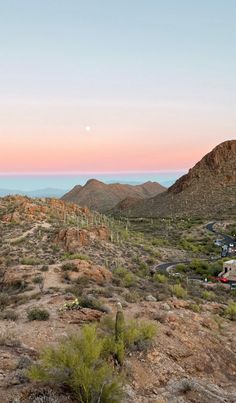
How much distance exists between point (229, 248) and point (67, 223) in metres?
27.1

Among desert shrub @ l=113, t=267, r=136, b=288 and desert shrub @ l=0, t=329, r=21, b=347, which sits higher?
desert shrub @ l=0, t=329, r=21, b=347

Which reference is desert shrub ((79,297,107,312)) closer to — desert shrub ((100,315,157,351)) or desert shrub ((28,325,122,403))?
desert shrub ((100,315,157,351))

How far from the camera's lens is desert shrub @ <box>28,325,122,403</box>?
29.7 ft

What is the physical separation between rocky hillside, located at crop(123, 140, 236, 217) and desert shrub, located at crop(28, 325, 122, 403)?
3582 inches

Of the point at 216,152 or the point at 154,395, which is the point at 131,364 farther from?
the point at 216,152

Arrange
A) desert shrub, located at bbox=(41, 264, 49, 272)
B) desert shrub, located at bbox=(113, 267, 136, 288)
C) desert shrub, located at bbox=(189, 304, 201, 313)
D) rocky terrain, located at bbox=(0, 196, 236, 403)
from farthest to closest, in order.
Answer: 1. desert shrub, located at bbox=(41, 264, 49, 272)
2. desert shrub, located at bbox=(113, 267, 136, 288)
3. desert shrub, located at bbox=(189, 304, 201, 313)
4. rocky terrain, located at bbox=(0, 196, 236, 403)

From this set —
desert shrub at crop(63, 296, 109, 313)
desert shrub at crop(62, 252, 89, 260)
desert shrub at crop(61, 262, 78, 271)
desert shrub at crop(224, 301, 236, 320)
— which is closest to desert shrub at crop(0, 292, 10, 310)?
desert shrub at crop(63, 296, 109, 313)

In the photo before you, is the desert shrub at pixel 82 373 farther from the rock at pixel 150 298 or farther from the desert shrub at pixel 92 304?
the rock at pixel 150 298

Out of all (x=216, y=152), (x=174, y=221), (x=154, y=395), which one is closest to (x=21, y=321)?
(x=154, y=395)

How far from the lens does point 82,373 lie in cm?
912

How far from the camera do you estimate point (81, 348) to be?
10.4m

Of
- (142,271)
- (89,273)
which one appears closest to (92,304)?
(89,273)

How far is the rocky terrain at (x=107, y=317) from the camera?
36.8ft

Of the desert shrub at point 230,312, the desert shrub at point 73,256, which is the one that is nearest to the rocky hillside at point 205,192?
the desert shrub at point 73,256
